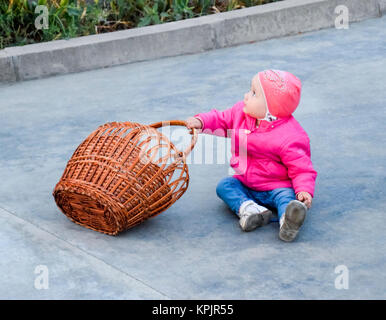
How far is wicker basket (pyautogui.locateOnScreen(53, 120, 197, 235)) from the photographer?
357cm

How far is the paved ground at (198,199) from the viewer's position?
3.28 meters

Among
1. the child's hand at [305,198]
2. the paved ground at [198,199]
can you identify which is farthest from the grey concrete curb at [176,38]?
the child's hand at [305,198]

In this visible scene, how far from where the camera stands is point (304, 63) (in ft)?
21.4

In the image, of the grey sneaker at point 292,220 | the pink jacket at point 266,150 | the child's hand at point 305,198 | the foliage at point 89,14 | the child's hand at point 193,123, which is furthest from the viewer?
the foliage at point 89,14

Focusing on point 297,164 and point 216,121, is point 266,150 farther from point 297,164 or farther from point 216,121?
point 216,121

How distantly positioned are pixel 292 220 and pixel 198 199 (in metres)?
0.81

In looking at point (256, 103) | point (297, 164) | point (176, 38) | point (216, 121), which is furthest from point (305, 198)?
point (176, 38)

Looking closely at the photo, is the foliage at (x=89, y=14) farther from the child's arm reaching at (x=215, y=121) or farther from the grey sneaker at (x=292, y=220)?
the grey sneaker at (x=292, y=220)

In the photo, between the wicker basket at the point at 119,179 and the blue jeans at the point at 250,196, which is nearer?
the wicker basket at the point at 119,179

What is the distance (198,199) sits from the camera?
13.8 ft

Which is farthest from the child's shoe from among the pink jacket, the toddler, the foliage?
the foliage

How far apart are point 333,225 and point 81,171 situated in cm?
131
